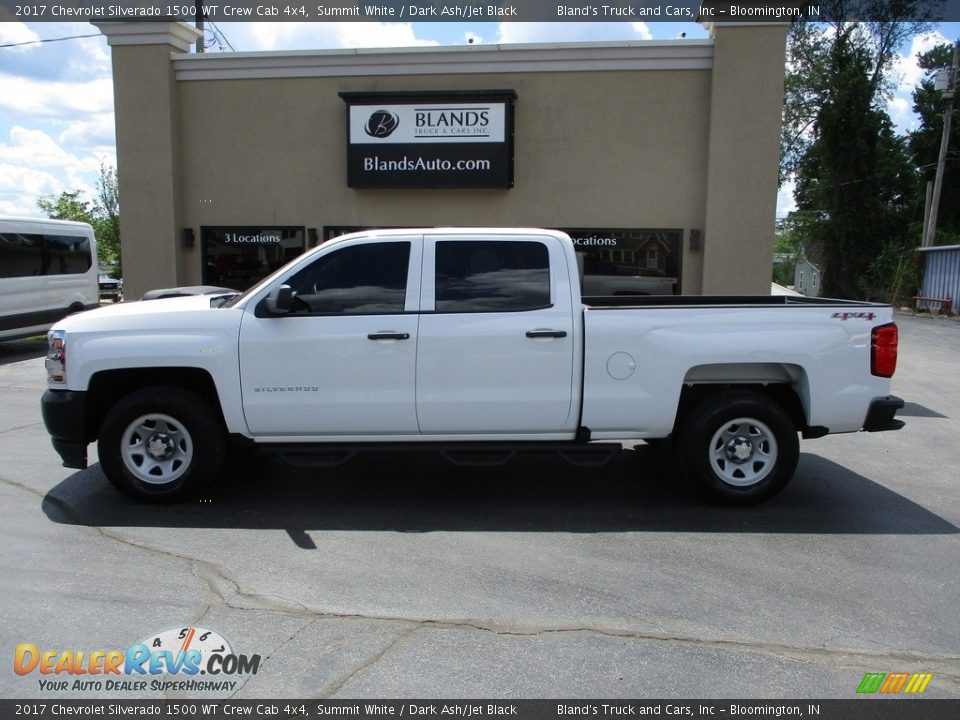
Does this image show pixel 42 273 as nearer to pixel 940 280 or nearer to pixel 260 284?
pixel 260 284

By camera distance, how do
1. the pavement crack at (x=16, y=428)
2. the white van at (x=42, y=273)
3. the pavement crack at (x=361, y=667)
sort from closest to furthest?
the pavement crack at (x=361, y=667) < the pavement crack at (x=16, y=428) < the white van at (x=42, y=273)

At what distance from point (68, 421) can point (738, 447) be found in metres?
4.94

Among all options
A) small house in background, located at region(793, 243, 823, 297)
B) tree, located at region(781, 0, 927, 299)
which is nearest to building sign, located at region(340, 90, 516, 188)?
tree, located at region(781, 0, 927, 299)

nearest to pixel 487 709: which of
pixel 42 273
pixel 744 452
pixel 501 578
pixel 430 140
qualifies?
pixel 501 578

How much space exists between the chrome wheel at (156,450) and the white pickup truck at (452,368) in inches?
0.5

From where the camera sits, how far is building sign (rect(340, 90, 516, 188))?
41.6 feet

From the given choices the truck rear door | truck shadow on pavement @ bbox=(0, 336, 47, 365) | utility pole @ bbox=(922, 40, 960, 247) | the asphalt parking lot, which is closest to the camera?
the asphalt parking lot

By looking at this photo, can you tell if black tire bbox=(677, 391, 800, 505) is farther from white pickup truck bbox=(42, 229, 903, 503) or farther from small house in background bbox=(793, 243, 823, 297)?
small house in background bbox=(793, 243, 823, 297)

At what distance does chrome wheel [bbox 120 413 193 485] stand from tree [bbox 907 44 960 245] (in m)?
41.3

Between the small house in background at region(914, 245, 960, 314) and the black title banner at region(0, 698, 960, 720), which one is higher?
the small house in background at region(914, 245, 960, 314)

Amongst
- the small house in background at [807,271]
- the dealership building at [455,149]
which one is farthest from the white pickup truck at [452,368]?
the small house in background at [807,271]

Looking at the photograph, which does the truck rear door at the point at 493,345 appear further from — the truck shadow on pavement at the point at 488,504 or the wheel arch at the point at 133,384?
the wheel arch at the point at 133,384

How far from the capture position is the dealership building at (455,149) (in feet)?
40.6

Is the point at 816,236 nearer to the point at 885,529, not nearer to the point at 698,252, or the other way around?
the point at 698,252
